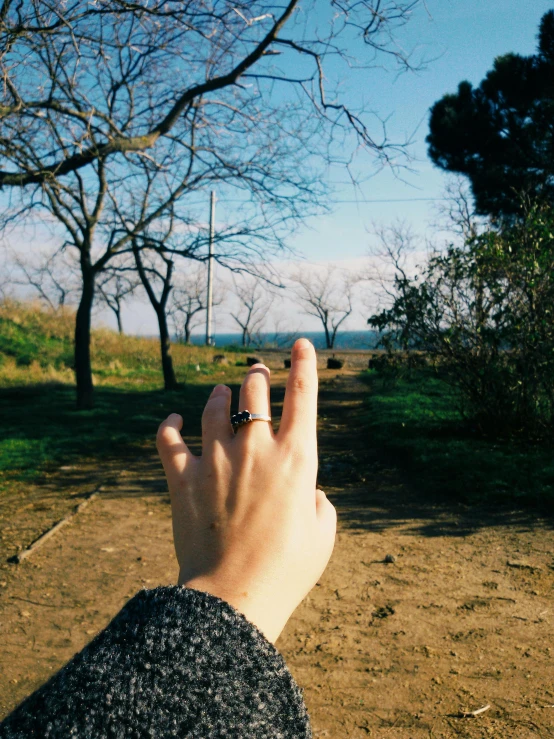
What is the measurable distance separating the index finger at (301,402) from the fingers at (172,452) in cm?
13

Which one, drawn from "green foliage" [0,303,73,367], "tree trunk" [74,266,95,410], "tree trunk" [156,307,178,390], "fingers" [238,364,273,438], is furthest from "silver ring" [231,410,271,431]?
"green foliage" [0,303,73,367]

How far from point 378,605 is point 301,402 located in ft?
12.6

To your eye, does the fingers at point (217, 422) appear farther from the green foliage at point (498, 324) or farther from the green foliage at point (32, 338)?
the green foliage at point (32, 338)

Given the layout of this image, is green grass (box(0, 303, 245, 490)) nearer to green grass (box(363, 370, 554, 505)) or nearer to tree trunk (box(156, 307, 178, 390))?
tree trunk (box(156, 307, 178, 390))

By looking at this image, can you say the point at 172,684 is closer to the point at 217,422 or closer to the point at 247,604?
the point at 247,604

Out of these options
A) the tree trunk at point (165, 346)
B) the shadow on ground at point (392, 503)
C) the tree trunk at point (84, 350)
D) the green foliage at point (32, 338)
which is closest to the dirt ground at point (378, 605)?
the shadow on ground at point (392, 503)

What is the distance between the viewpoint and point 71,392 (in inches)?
574

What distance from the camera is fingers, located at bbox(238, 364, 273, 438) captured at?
0.84 m

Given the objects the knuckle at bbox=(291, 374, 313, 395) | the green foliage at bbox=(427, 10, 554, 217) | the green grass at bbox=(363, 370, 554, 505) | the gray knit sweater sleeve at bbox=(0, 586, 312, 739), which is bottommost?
the green grass at bbox=(363, 370, 554, 505)

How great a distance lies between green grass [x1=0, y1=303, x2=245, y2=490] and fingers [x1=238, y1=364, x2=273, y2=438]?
295 inches

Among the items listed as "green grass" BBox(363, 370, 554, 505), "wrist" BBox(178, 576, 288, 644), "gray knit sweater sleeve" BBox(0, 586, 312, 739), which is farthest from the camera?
"green grass" BBox(363, 370, 554, 505)

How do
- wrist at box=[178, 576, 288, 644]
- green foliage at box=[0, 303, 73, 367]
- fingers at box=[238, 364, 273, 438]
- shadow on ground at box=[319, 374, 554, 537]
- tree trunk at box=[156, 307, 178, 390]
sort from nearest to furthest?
1. wrist at box=[178, 576, 288, 644]
2. fingers at box=[238, 364, 273, 438]
3. shadow on ground at box=[319, 374, 554, 537]
4. tree trunk at box=[156, 307, 178, 390]
5. green foliage at box=[0, 303, 73, 367]

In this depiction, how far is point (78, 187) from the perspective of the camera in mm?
12352

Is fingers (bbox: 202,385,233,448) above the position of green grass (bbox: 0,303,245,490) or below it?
above
